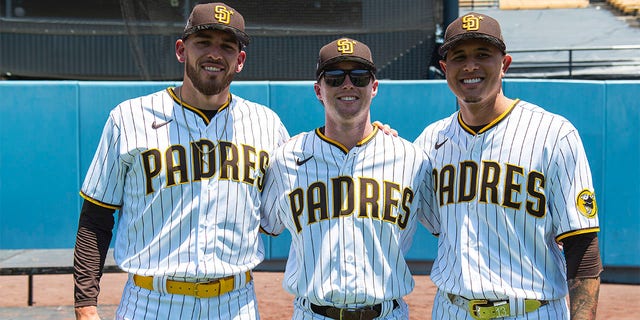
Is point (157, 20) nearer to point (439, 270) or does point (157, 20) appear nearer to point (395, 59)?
point (395, 59)

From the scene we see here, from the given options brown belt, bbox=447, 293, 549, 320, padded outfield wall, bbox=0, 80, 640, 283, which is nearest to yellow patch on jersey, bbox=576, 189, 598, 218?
brown belt, bbox=447, 293, 549, 320

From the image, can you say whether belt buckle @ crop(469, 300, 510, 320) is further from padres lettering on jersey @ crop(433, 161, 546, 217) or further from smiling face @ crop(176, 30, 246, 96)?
smiling face @ crop(176, 30, 246, 96)

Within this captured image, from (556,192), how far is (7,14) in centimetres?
745

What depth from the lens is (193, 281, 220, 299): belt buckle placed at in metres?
2.97

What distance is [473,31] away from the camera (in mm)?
2830

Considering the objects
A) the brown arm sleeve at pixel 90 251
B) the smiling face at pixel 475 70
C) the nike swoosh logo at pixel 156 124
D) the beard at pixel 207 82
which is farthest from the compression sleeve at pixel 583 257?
the brown arm sleeve at pixel 90 251

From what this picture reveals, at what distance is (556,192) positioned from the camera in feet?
9.15

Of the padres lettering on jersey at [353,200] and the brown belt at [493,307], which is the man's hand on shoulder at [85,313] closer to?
the padres lettering on jersey at [353,200]

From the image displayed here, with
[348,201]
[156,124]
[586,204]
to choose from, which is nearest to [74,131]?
[156,124]

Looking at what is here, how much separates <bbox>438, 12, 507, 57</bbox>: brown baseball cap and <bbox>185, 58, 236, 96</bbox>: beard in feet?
2.50

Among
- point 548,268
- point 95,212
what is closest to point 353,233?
point 548,268

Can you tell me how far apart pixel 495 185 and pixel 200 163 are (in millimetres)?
1019

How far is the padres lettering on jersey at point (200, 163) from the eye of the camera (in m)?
2.99

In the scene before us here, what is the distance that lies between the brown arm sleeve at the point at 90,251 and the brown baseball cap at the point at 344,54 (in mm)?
924
